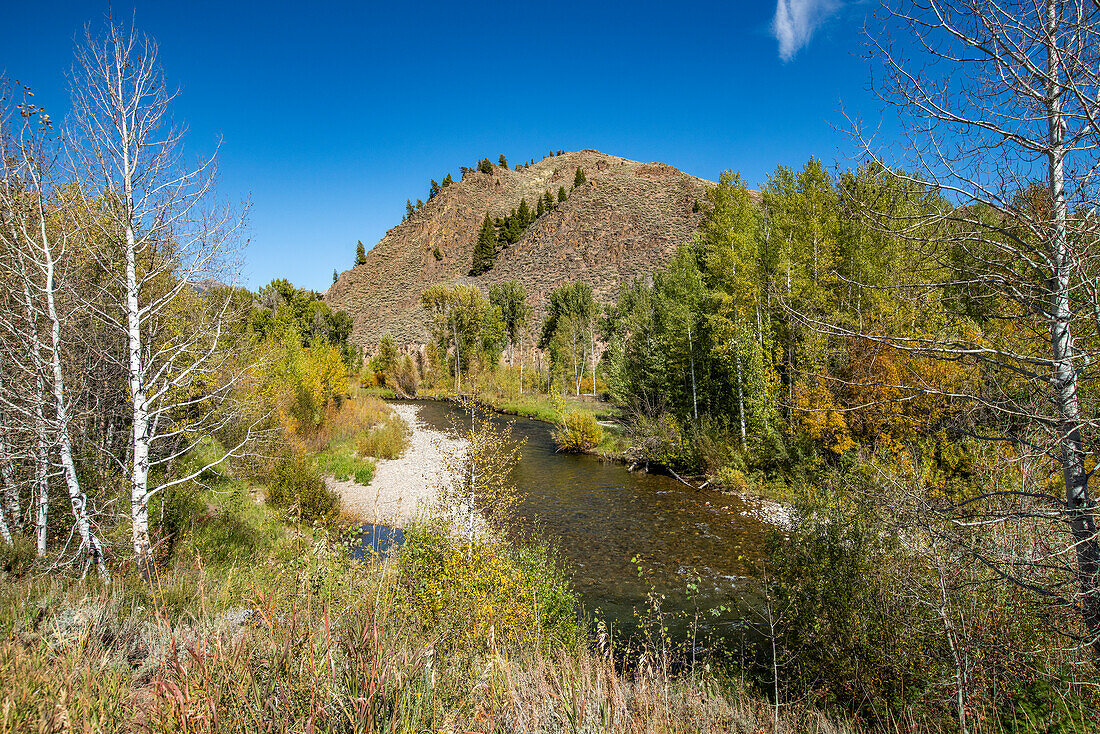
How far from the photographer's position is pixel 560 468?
877 inches

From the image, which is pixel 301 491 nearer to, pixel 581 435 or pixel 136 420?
pixel 136 420

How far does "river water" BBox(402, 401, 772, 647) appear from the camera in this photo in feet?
34.1

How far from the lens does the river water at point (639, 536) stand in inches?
409

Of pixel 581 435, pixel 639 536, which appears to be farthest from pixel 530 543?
pixel 581 435

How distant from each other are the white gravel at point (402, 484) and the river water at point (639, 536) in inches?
126

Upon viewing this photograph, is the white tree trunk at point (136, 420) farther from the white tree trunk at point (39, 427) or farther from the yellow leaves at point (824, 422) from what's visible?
the yellow leaves at point (824, 422)

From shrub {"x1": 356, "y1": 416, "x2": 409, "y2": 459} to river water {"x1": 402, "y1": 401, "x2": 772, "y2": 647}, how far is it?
6207 millimetres

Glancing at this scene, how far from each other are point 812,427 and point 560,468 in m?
10.2

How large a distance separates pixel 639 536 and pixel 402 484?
9534mm

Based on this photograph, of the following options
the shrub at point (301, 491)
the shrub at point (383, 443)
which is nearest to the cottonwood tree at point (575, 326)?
the shrub at point (383, 443)

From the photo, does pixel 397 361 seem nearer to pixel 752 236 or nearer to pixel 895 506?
pixel 752 236

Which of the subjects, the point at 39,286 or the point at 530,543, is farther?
the point at 530,543

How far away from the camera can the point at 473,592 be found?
612 cm

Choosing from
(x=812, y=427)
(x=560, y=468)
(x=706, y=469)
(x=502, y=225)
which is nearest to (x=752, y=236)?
(x=812, y=427)
